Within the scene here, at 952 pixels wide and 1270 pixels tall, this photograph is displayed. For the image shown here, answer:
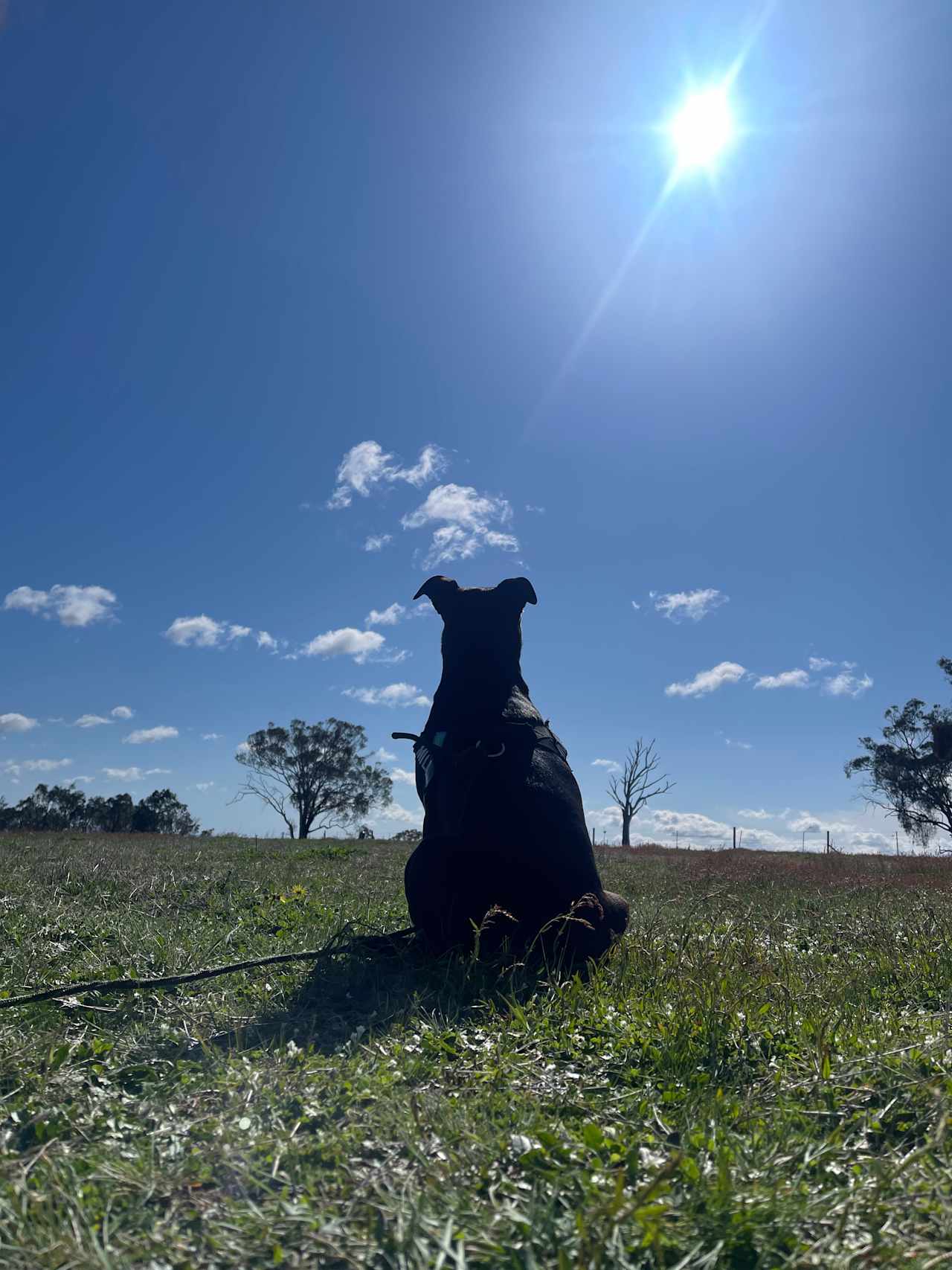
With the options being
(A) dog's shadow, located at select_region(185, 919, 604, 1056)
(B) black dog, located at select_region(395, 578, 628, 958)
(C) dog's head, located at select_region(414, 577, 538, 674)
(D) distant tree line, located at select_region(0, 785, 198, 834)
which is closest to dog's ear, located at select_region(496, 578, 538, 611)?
(C) dog's head, located at select_region(414, 577, 538, 674)

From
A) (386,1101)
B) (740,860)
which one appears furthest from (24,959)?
(740,860)

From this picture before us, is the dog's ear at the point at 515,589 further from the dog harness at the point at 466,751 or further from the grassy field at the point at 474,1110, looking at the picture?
the grassy field at the point at 474,1110

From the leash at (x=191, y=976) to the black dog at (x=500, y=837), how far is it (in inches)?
16.9

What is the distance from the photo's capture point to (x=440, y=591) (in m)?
5.41

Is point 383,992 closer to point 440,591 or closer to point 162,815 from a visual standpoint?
point 440,591

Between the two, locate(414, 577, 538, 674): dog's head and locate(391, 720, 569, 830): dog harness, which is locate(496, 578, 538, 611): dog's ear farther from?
locate(391, 720, 569, 830): dog harness

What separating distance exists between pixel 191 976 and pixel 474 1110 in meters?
1.96

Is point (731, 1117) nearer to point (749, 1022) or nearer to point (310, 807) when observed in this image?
point (749, 1022)

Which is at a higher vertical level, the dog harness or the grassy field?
the dog harness

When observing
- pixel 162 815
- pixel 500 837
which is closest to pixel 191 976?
pixel 500 837

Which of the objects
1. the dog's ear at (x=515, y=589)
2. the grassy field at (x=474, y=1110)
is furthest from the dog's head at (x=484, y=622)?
the grassy field at (x=474, y=1110)

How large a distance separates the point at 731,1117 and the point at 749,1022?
913mm

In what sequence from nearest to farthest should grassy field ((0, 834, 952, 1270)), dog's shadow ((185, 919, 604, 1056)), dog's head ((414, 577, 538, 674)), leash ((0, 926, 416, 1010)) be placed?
1. grassy field ((0, 834, 952, 1270))
2. dog's shadow ((185, 919, 604, 1056))
3. leash ((0, 926, 416, 1010))
4. dog's head ((414, 577, 538, 674))

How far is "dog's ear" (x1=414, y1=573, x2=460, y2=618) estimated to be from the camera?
5383 millimetres
